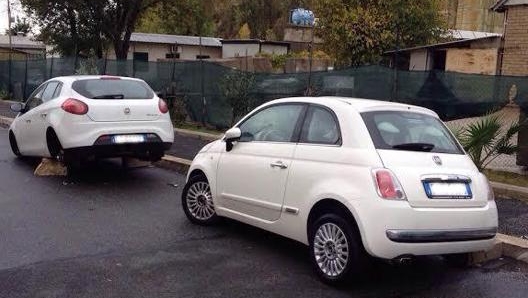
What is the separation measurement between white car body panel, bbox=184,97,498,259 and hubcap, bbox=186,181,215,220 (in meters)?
0.70

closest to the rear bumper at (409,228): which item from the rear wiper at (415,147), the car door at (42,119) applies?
the rear wiper at (415,147)

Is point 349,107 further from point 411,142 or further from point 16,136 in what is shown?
point 16,136

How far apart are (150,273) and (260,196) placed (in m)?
1.28

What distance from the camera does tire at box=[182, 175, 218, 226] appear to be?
6715 mm

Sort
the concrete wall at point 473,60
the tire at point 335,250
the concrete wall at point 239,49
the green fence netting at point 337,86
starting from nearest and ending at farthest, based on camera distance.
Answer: the tire at point 335,250, the green fence netting at point 337,86, the concrete wall at point 473,60, the concrete wall at point 239,49

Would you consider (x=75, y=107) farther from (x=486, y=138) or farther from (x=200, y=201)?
(x=486, y=138)

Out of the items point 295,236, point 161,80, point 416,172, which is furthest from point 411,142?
point 161,80

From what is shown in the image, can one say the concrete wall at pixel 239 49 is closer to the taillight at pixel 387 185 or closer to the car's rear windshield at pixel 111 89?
the car's rear windshield at pixel 111 89

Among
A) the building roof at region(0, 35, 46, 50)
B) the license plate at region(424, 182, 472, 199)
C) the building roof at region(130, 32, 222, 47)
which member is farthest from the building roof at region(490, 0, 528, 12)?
the building roof at region(0, 35, 46, 50)

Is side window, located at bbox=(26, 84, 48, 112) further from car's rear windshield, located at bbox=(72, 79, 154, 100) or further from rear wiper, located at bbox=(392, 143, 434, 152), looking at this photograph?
rear wiper, located at bbox=(392, 143, 434, 152)

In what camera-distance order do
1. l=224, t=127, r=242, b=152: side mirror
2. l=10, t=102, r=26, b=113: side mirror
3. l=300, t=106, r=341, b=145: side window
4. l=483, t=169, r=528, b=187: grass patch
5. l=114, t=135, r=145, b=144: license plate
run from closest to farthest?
1. l=300, t=106, r=341, b=145: side window
2. l=224, t=127, r=242, b=152: side mirror
3. l=483, t=169, r=528, b=187: grass patch
4. l=114, t=135, r=145, b=144: license plate
5. l=10, t=102, r=26, b=113: side mirror

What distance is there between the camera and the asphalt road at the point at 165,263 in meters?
4.84

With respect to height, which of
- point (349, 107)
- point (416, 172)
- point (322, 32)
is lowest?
point (416, 172)

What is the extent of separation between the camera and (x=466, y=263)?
571cm
